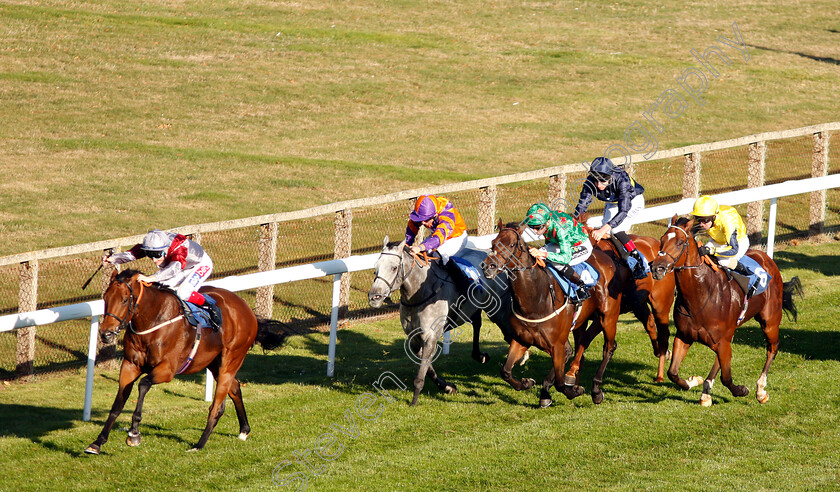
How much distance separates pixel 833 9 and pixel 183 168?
86.6ft

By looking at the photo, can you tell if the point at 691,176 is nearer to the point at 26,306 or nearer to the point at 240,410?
the point at 240,410

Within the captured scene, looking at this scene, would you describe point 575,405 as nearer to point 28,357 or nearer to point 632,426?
point 632,426

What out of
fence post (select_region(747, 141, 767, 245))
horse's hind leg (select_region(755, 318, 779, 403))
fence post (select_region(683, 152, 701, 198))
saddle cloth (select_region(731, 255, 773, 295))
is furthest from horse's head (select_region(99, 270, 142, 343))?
fence post (select_region(747, 141, 767, 245))

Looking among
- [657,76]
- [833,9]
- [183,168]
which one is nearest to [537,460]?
[183,168]

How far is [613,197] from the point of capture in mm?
10438

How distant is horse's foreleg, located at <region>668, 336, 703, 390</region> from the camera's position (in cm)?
927

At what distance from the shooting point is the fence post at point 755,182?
14664 millimetres

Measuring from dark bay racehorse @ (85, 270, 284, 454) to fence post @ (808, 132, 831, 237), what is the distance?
9.90m

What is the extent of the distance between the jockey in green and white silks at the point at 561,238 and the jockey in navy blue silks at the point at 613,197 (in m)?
0.59

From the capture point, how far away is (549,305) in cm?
890

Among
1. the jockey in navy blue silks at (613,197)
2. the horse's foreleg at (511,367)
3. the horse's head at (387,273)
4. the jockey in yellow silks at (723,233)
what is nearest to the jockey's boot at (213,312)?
the horse's head at (387,273)

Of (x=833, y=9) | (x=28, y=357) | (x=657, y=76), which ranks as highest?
(x=833, y=9)

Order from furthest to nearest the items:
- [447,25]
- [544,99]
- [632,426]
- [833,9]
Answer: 1. [833,9]
2. [447,25]
3. [544,99]
4. [632,426]

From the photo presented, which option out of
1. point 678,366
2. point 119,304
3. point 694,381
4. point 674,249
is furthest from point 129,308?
point 694,381
